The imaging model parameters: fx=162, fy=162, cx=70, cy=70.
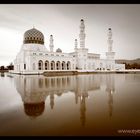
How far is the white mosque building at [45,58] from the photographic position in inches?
1021

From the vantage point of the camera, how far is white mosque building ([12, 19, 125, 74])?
25.9m

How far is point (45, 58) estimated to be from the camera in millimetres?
27203

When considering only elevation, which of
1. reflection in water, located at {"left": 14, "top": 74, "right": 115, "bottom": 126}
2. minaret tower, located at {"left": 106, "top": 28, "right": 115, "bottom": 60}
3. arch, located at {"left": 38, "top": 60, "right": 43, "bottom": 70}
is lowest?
reflection in water, located at {"left": 14, "top": 74, "right": 115, "bottom": 126}

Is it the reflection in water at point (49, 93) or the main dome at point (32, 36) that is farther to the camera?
the main dome at point (32, 36)

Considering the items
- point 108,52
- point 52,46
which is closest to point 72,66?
point 52,46

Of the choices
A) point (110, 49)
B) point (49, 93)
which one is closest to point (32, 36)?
point (110, 49)

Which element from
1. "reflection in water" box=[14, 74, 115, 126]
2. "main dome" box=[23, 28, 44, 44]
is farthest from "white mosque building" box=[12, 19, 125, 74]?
"reflection in water" box=[14, 74, 115, 126]

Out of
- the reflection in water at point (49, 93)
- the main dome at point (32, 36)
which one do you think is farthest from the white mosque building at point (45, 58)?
the reflection in water at point (49, 93)

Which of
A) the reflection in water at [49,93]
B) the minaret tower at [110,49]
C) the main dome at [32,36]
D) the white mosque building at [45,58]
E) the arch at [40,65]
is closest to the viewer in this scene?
the reflection in water at [49,93]

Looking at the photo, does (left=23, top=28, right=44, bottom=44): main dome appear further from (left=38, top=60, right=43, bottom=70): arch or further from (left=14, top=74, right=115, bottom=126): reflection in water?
(left=14, top=74, right=115, bottom=126): reflection in water

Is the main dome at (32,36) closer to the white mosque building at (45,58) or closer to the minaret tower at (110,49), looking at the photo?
the white mosque building at (45,58)

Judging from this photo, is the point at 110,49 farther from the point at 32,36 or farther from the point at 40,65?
the point at 32,36

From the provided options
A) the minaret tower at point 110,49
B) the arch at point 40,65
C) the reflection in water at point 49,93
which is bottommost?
the reflection in water at point 49,93
